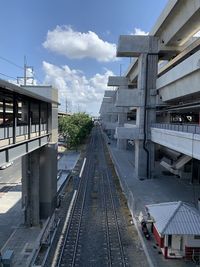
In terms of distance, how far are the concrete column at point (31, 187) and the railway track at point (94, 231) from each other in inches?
96.5

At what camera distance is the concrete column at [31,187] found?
22.2 meters

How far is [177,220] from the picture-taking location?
1725 cm

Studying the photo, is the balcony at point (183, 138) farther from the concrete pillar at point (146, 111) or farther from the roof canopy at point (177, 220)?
the concrete pillar at point (146, 111)

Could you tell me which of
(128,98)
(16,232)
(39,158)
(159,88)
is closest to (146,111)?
(128,98)

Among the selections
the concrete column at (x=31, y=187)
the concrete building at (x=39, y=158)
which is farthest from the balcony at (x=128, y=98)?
the concrete column at (x=31, y=187)

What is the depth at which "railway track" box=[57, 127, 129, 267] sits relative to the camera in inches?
667

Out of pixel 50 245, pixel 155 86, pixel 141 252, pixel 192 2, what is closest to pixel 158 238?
pixel 141 252

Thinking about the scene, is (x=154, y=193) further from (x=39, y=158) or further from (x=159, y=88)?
(x=39, y=158)

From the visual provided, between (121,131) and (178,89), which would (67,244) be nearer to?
(178,89)

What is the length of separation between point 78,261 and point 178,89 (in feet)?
56.1

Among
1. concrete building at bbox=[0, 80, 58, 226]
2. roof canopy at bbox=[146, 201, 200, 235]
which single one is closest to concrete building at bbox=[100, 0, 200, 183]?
roof canopy at bbox=[146, 201, 200, 235]

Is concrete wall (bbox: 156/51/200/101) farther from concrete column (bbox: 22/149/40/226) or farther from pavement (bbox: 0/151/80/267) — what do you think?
pavement (bbox: 0/151/80/267)

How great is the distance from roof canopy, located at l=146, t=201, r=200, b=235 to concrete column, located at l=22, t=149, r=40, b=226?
8139 millimetres

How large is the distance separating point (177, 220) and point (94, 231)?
608 cm
